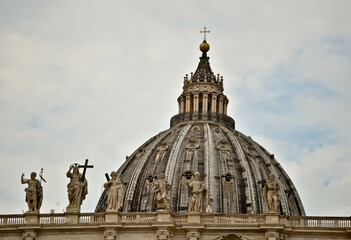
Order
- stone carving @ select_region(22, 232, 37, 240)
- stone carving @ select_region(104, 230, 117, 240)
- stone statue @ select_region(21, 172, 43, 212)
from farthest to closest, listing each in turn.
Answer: stone statue @ select_region(21, 172, 43, 212) → stone carving @ select_region(22, 232, 37, 240) → stone carving @ select_region(104, 230, 117, 240)

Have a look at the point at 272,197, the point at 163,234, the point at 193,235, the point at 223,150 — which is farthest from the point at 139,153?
the point at 193,235

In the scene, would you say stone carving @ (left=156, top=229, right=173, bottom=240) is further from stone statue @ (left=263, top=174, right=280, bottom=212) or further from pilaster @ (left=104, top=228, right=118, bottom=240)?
stone statue @ (left=263, top=174, right=280, bottom=212)

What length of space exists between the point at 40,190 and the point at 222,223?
1351cm

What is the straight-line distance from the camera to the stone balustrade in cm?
8000

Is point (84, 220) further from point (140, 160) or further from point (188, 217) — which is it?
point (140, 160)

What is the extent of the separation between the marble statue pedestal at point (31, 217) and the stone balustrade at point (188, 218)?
0.07 metres

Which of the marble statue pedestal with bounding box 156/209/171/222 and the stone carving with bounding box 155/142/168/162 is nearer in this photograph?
the marble statue pedestal with bounding box 156/209/171/222

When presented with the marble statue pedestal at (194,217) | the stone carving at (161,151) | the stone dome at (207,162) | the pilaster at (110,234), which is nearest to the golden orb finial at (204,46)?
the stone dome at (207,162)

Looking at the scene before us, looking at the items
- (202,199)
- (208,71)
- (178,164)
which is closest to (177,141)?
(178,164)

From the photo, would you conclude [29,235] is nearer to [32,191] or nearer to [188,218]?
[32,191]

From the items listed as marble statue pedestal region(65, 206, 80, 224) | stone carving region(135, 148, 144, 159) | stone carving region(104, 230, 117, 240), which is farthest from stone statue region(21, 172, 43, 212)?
stone carving region(135, 148, 144, 159)

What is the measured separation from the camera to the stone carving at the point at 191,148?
134 metres

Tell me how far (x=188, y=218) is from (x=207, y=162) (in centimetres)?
5336

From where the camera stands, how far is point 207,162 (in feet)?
438
